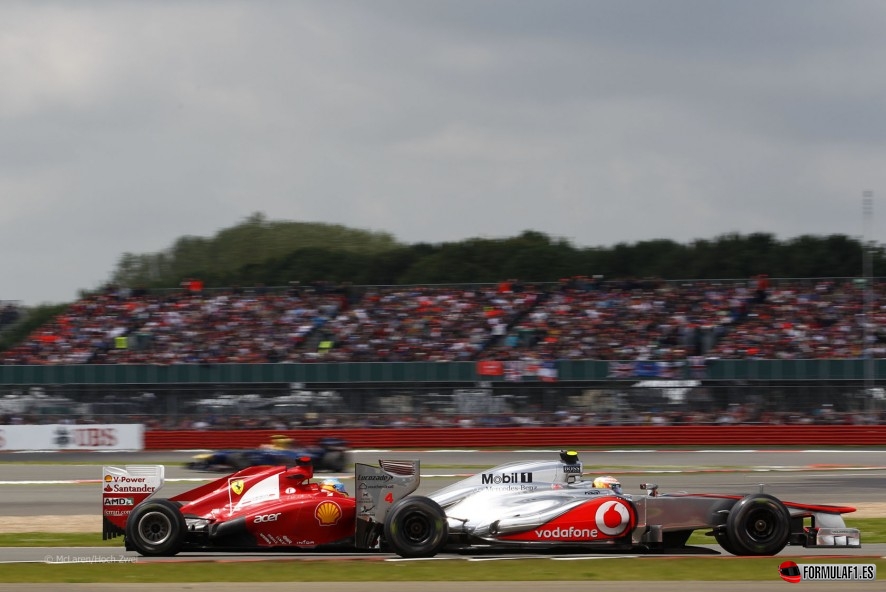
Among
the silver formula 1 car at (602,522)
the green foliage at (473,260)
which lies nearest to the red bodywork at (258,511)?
the silver formula 1 car at (602,522)

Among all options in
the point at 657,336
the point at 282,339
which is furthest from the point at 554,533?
the point at 282,339

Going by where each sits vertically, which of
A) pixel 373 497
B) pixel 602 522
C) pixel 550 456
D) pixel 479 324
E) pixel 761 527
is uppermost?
pixel 479 324

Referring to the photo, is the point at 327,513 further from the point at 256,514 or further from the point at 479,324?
the point at 479,324

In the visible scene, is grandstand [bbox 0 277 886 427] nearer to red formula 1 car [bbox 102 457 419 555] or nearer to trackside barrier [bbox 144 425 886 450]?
trackside barrier [bbox 144 425 886 450]

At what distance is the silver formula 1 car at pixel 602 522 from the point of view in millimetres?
10203

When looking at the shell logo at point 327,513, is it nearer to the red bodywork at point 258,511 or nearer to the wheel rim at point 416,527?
the red bodywork at point 258,511

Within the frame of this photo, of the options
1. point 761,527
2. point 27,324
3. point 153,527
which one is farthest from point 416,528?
point 27,324

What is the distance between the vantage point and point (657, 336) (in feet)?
105

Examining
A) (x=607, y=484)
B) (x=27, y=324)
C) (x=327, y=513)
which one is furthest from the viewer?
(x=27, y=324)

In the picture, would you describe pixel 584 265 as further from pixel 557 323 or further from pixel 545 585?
pixel 545 585

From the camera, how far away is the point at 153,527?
10336mm

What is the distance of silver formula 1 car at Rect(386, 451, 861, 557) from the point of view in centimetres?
1020

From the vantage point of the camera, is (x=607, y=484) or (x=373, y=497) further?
(x=607, y=484)

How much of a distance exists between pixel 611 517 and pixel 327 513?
2741 millimetres
